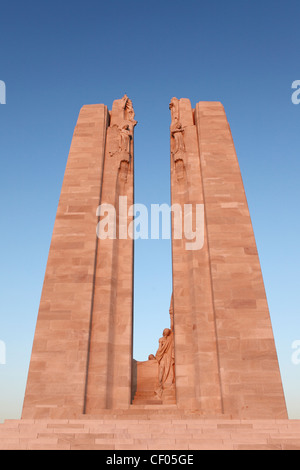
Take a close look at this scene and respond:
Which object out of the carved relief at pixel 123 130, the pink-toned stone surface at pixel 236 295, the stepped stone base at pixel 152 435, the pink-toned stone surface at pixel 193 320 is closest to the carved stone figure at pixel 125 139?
the carved relief at pixel 123 130

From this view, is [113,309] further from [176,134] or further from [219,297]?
[176,134]

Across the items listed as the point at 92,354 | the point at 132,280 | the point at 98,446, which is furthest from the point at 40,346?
the point at 98,446

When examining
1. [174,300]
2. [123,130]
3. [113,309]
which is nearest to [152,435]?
[113,309]

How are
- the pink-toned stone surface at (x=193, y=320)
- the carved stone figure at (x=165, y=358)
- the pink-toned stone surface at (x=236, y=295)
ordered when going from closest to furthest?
the pink-toned stone surface at (x=236, y=295) < the pink-toned stone surface at (x=193, y=320) < the carved stone figure at (x=165, y=358)

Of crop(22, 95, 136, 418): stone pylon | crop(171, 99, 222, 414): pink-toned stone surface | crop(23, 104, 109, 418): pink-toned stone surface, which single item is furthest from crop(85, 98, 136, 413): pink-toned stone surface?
crop(171, 99, 222, 414): pink-toned stone surface

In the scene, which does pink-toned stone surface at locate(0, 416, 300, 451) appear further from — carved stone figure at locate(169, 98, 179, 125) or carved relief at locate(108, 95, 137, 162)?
carved stone figure at locate(169, 98, 179, 125)

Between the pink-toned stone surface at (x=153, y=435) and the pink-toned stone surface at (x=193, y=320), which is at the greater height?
the pink-toned stone surface at (x=193, y=320)

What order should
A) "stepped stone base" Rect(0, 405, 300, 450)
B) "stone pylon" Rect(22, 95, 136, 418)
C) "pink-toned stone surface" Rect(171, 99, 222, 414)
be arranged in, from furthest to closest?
1. "pink-toned stone surface" Rect(171, 99, 222, 414)
2. "stone pylon" Rect(22, 95, 136, 418)
3. "stepped stone base" Rect(0, 405, 300, 450)

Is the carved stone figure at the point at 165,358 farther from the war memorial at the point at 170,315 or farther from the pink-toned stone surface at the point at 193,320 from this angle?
the pink-toned stone surface at the point at 193,320
